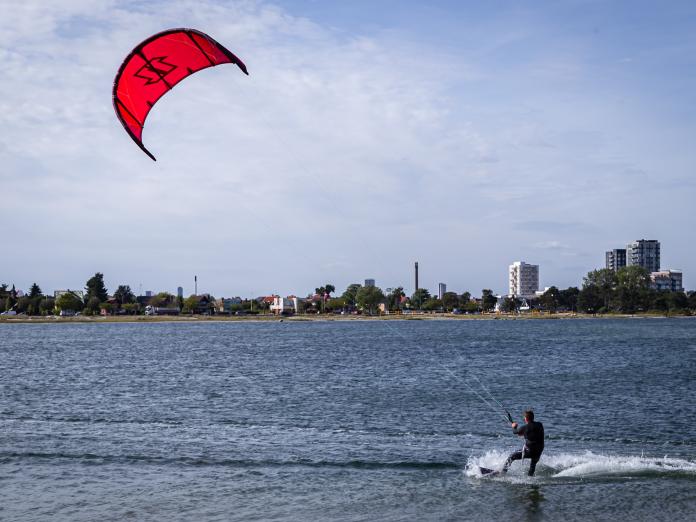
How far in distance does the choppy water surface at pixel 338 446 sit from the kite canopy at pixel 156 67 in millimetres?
8127

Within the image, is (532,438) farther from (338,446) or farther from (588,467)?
(338,446)

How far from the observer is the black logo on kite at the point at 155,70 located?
19750 millimetres

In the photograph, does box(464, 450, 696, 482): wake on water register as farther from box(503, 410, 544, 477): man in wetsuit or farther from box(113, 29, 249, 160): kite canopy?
box(113, 29, 249, 160): kite canopy

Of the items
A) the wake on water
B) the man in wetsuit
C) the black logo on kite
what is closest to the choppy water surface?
the wake on water

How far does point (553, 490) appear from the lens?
1852 centimetres

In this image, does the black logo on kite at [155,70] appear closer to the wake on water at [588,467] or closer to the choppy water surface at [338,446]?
the choppy water surface at [338,446]

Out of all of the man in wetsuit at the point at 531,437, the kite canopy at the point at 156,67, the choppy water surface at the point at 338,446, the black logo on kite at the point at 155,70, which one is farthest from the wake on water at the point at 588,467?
the black logo on kite at the point at 155,70

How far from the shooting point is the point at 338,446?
23.7 m

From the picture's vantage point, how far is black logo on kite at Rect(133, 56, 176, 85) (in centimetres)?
1975

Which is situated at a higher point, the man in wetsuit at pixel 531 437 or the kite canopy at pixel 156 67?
the kite canopy at pixel 156 67

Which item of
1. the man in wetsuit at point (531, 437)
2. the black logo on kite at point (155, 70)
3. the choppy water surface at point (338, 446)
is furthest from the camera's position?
the black logo on kite at point (155, 70)

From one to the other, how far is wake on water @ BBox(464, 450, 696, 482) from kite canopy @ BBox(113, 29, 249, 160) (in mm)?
11458

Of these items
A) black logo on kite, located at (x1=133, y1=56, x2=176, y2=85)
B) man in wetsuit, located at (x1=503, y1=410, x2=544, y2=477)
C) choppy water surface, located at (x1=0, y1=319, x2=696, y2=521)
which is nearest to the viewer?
choppy water surface, located at (x1=0, y1=319, x2=696, y2=521)

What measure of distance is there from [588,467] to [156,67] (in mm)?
14754
